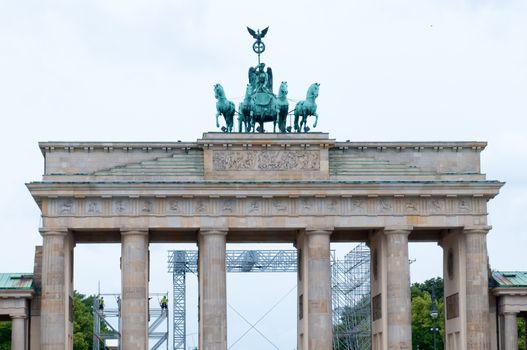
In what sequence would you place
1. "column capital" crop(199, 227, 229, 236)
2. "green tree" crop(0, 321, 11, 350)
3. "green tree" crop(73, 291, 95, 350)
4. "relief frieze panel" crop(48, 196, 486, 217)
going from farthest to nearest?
"green tree" crop(73, 291, 95, 350) → "green tree" crop(0, 321, 11, 350) → "column capital" crop(199, 227, 229, 236) → "relief frieze panel" crop(48, 196, 486, 217)

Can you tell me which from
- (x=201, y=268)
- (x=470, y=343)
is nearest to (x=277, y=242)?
(x=201, y=268)

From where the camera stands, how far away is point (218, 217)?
86438 millimetres

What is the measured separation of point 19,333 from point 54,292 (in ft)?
11.5

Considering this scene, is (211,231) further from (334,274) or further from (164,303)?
(334,274)

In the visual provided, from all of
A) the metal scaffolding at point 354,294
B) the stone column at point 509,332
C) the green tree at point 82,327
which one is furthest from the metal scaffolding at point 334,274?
the stone column at point 509,332

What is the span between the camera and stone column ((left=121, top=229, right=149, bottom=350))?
85.0 m

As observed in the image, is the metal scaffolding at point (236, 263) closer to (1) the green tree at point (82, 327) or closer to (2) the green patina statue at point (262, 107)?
(1) the green tree at point (82, 327)

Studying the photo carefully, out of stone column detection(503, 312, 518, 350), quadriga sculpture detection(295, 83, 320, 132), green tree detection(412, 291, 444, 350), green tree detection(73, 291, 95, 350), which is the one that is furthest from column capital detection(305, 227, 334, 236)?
green tree detection(412, 291, 444, 350)

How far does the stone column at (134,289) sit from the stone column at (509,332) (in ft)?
73.5

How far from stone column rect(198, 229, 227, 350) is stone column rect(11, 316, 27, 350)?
10.7 meters

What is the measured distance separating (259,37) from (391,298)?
736 inches

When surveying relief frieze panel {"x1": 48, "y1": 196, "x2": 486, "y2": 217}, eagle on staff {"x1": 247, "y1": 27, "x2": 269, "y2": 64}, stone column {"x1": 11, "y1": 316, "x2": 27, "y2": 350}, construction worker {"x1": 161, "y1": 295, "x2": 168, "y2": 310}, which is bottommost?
stone column {"x1": 11, "y1": 316, "x2": 27, "y2": 350}

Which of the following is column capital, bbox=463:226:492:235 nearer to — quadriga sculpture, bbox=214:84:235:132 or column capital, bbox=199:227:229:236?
column capital, bbox=199:227:229:236

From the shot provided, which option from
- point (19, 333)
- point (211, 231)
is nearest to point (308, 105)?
point (211, 231)
